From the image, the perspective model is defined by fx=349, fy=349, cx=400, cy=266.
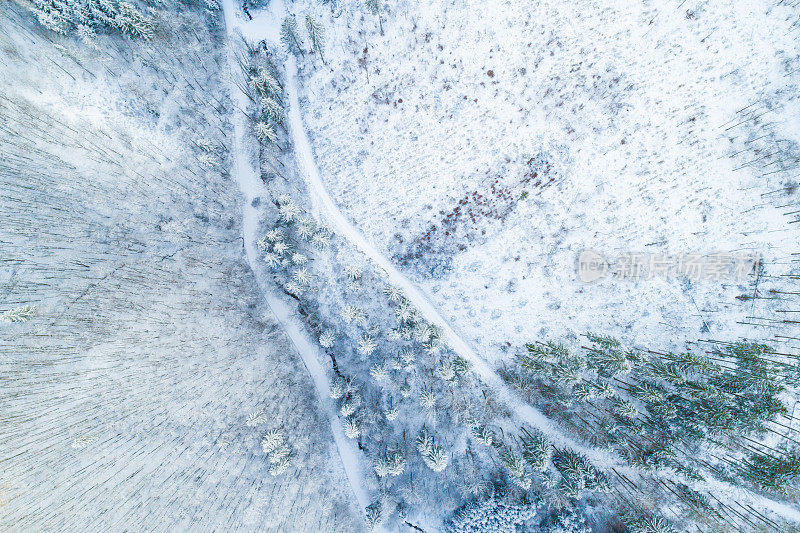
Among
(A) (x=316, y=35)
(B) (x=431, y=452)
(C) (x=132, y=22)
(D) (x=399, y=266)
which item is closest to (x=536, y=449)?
(B) (x=431, y=452)

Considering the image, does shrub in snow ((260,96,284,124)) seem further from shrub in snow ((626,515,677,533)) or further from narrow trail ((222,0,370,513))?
shrub in snow ((626,515,677,533))

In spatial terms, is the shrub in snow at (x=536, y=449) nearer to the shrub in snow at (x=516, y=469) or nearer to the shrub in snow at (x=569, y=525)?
the shrub in snow at (x=516, y=469)

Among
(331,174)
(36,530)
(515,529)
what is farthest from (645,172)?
(36,530)

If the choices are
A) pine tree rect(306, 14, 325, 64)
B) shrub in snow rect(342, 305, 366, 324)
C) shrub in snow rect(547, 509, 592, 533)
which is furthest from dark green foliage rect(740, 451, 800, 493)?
pine tree rect(306, 14, 325, 64)

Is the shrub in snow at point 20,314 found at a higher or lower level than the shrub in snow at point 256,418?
higher

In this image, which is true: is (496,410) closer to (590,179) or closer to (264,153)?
(590,179)

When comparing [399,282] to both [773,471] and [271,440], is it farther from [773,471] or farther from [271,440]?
[773,471]

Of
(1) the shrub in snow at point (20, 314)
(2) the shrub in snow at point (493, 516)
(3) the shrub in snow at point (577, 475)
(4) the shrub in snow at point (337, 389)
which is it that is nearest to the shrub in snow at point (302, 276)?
(4) the shrub in snow at point (337, 389)
